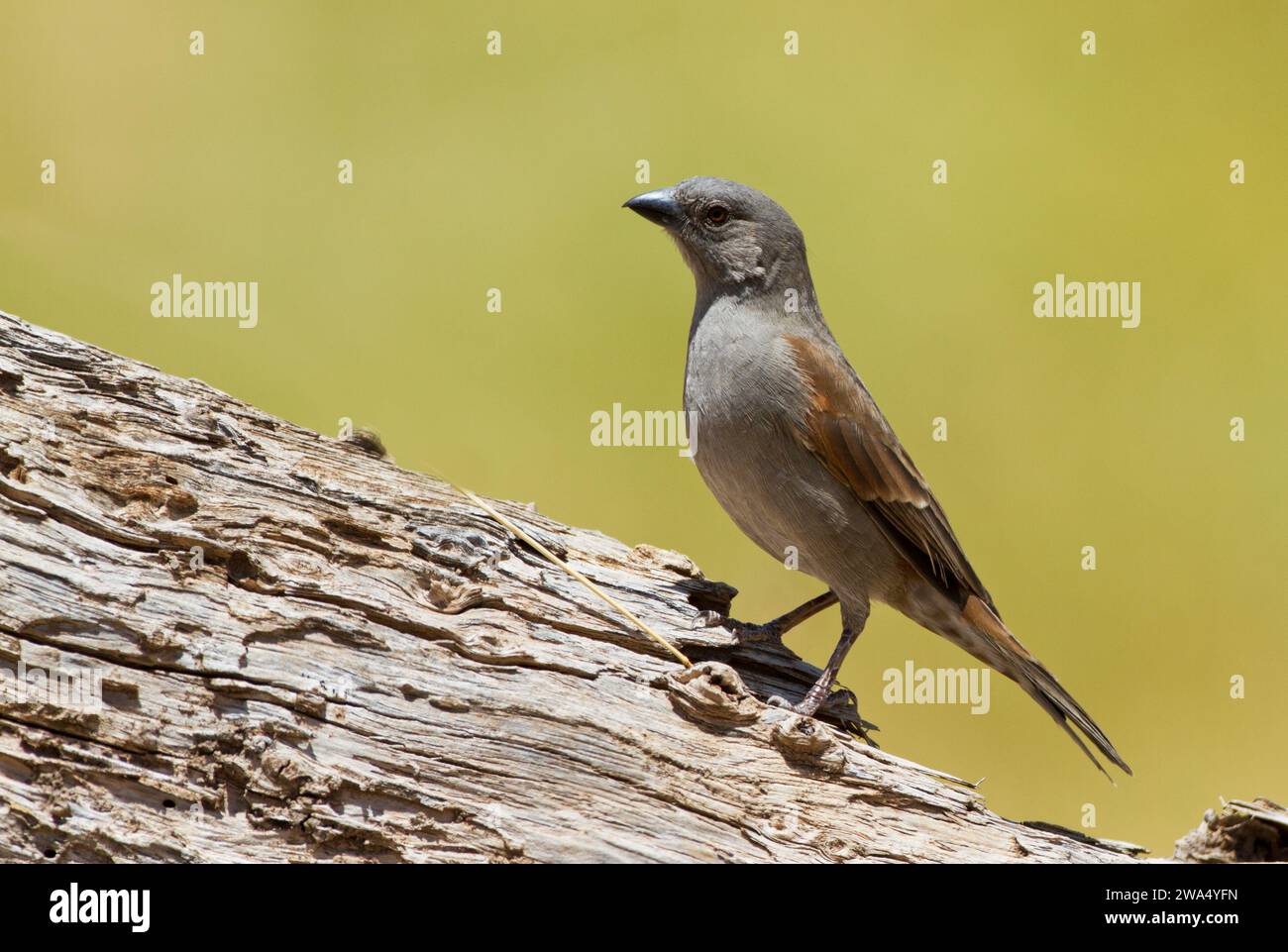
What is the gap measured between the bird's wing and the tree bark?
830 millimetres

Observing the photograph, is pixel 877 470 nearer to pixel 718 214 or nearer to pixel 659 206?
pixel 718 214

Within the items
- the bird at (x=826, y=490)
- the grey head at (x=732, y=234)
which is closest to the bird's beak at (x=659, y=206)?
the grey head at (x=732, y=234)

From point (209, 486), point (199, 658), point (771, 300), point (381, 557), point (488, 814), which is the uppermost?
point (771, 300)

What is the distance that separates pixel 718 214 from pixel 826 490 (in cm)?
141

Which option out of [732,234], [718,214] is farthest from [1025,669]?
[718,214]

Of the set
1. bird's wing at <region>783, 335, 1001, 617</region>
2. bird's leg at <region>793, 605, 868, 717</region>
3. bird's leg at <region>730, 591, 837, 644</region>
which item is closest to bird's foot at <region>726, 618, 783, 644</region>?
bird's leg at <region>730, 591, 837, 644</region>

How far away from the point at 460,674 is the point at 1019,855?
7.04 ft

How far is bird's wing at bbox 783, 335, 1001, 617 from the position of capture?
465 cm

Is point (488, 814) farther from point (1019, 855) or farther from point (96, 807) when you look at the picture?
point (1019, 855)

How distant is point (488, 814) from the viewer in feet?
12.0

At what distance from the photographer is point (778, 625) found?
15.5 feet

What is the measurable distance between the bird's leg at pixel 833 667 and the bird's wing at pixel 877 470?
1.14ft

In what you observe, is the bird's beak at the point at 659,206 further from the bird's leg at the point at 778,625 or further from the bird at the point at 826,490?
the bird's leg at the point at 778,625
